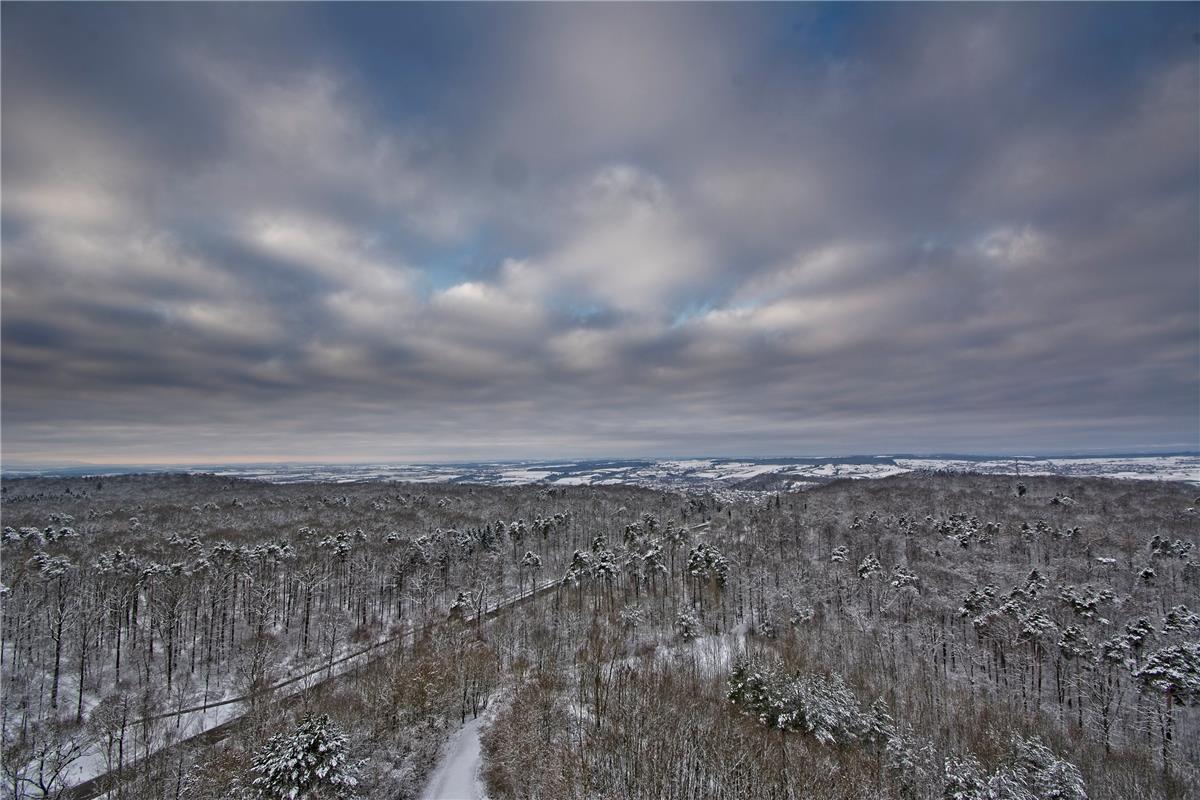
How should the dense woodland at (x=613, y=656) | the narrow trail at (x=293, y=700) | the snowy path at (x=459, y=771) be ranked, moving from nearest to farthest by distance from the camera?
the snowy path at (x=459, y=771), the narrow trail at (x=293, y=700), the dense woodland at (x=613, y=656)

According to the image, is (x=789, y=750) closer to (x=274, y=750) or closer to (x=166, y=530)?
(x=274, y=750)

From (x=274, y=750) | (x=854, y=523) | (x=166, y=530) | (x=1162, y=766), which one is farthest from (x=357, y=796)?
(x=854, y=523)

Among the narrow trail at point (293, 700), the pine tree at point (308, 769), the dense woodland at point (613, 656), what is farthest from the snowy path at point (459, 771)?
the pine tree at point (308, 769)

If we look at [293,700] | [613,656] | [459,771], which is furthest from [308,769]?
[613,656]

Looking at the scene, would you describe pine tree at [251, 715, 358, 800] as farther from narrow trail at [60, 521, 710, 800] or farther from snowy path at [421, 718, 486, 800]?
narrow trail at [60, 521, 710, 800]

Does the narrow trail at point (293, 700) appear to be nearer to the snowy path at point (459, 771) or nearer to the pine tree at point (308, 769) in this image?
the snowy path at point (459, 771)

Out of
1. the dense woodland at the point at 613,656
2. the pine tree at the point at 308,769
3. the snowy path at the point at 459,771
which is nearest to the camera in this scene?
the pine tree at the point at 308,769
